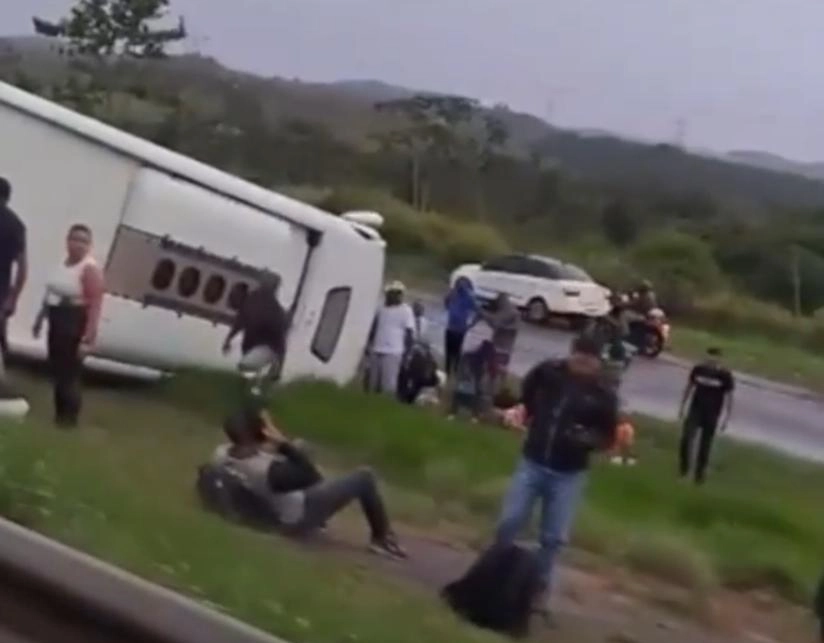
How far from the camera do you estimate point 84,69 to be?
63.8m

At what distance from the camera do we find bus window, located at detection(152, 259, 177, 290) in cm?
1816

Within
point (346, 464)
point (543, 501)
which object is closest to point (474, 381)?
point (346, 464)

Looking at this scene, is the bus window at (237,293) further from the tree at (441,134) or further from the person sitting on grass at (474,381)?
the tree at (441,134)

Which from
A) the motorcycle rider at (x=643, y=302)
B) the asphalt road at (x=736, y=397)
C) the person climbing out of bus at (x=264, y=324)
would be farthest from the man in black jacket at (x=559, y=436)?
the motorcycle rider at (x=643, y=302)

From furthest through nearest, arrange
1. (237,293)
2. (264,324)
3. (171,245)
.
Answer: (237,293)
(171,245)
(264,324)

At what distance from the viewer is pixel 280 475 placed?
36.6ft

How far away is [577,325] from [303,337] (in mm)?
23744

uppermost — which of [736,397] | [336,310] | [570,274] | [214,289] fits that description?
[570,274]

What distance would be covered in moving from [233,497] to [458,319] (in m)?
13.1

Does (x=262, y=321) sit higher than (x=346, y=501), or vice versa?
(x=262, y=321)

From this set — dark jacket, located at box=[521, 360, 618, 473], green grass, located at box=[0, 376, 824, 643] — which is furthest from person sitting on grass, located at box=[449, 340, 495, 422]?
dark jacket, located at box=[521, 360, 618, 473]

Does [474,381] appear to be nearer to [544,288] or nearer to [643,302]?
[643,302]

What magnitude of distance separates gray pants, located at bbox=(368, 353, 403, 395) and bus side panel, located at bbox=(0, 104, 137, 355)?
409 cm

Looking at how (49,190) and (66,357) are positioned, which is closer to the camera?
(66,357)
